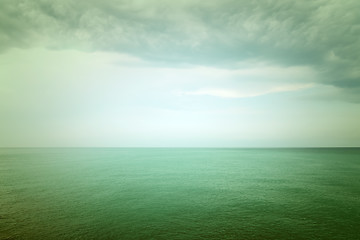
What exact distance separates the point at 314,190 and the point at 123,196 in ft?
140

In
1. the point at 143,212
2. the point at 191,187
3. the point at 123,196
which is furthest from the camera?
the point at 191,187

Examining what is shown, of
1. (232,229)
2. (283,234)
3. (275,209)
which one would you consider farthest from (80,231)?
(275,209)

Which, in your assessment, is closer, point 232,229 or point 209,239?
point 209,239

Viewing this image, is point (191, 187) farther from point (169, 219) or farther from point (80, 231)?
point (80, 231)

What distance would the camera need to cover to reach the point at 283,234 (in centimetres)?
2377

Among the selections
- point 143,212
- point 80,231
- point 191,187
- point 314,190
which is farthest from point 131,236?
point 314,190

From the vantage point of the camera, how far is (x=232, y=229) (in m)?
25.0

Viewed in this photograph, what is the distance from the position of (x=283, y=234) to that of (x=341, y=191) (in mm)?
32101

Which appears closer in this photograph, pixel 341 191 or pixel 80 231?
pixel 80 231

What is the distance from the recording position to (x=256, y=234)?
23.7m

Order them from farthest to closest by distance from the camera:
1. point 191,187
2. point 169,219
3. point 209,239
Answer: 1. point 191,187
2. point 169,219
3. point 209,239

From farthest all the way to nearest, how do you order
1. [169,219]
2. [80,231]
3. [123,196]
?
[123,196]
[169,219]
[80,231]

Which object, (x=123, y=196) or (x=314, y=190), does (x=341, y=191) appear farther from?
(x=123, y=196)

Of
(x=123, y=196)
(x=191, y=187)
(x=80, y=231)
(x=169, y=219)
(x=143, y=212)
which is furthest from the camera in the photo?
(x=191, y=187)
